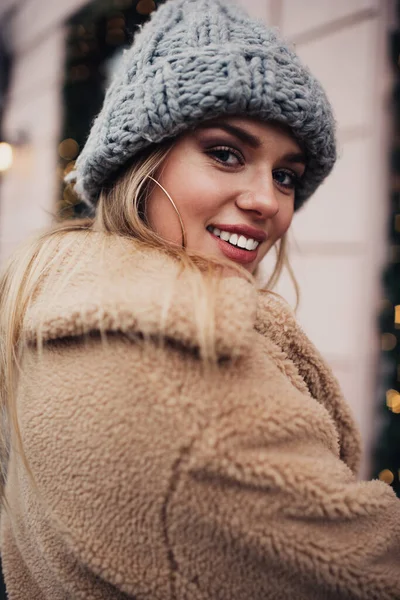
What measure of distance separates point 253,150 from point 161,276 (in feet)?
1.35

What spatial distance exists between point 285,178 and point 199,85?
317mm

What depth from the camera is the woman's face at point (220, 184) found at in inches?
33.7

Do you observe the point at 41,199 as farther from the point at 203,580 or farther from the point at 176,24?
the point at 203,580

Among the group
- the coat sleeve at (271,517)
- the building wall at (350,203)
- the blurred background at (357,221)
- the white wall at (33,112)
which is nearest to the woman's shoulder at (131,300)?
the coat sleeve at (271,517)

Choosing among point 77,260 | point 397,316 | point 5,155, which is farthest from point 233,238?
point 5,155

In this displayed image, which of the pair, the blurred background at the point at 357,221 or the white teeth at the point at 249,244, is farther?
the blurred background at the point at 357,221

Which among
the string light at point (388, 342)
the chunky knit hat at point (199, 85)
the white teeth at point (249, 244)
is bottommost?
the string light at point (388, 342)

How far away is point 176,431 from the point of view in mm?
520

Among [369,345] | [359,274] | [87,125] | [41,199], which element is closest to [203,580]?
[369,345]

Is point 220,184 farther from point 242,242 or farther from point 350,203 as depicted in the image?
point 350,203

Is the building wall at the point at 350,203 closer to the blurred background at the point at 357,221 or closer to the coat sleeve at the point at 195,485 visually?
the blurred background at the point at 357,221

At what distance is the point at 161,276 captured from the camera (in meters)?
0.60

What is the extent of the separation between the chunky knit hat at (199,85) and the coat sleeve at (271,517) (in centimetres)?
55

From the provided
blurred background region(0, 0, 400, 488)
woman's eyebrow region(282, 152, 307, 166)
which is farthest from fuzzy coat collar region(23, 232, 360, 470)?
blurred background region(0, 0, 400, 488)
